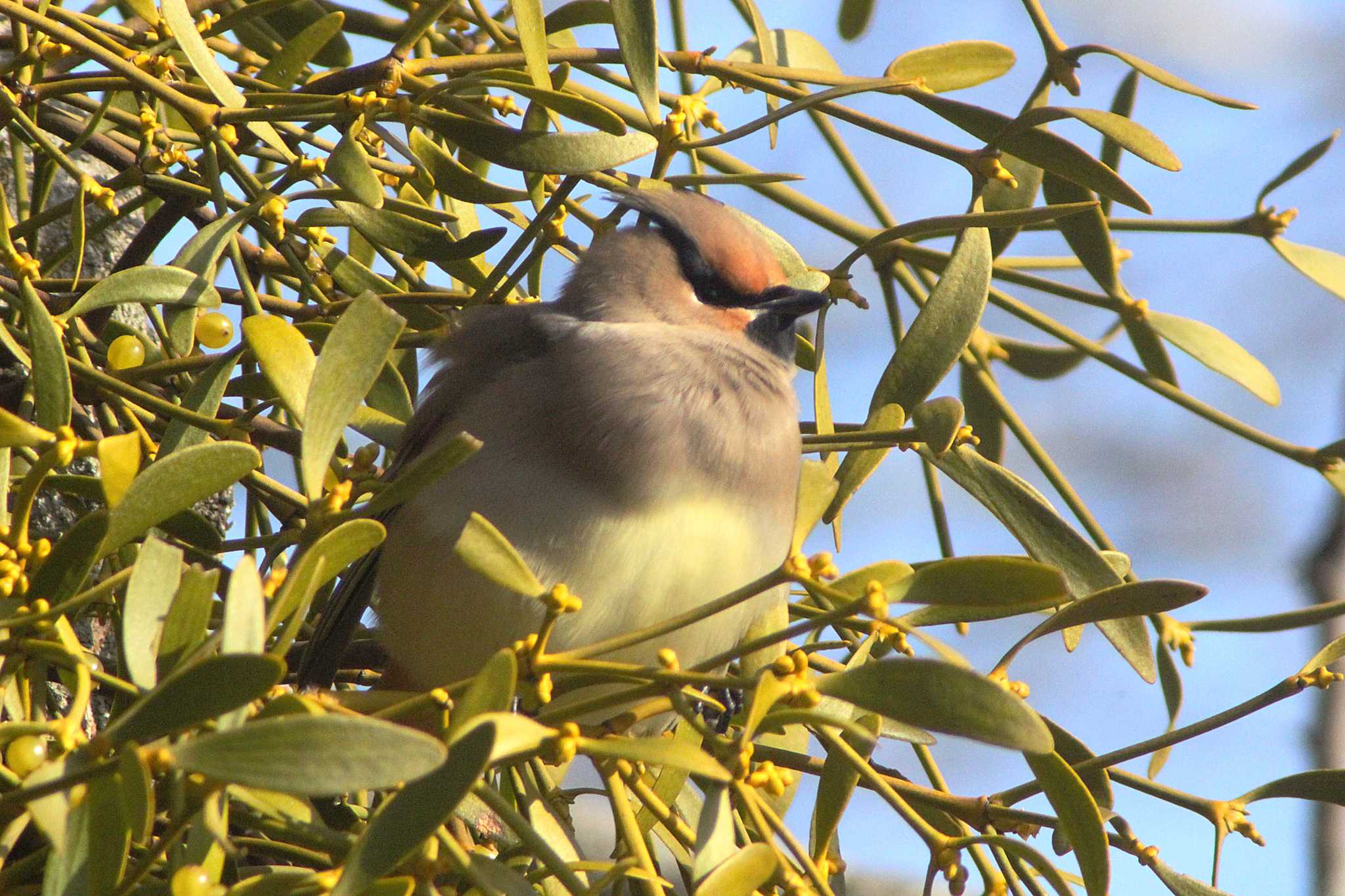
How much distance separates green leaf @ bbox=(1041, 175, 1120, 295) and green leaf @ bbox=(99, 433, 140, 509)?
1.03m

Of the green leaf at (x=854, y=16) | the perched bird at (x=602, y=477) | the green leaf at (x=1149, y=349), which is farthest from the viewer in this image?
the green leaf at (x=854, y=16)

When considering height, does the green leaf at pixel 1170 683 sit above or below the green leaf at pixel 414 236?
below

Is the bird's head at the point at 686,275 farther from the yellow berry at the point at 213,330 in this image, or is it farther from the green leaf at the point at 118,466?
the green leaf at the point at 118,466

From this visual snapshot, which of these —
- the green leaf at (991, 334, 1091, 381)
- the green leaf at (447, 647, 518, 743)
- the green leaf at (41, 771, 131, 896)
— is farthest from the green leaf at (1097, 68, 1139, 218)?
the green leaf at (41, 771, 131, 896)

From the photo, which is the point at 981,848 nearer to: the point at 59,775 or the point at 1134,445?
the point at 59,775

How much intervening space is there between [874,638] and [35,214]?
3.48 feet

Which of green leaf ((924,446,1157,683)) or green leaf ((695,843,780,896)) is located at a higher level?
green leaf ((924,446,1157,683))

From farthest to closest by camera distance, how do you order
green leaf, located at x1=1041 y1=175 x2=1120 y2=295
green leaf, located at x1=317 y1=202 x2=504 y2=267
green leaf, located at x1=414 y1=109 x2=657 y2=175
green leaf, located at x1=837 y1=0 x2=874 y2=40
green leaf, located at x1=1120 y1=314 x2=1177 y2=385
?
green leaf, located at x1=837 y1=0 x2=874 y2=40 < green leaf, located at x1=1120 y1=314 x2=1177 y2=385 < green leaf, located at x1=1041 y1=175 x2=1120 y2=295 < green leaf, located at x1=317 y1=202 x2=504 y2=267 < green leaf, located at x1=414 y1=109 x2=657 y2=175

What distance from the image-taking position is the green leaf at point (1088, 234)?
1.75 m

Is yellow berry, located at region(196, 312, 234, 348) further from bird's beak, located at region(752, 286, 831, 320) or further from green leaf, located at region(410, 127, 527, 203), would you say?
bird's beak, located at region(752, 286, 831, 320)

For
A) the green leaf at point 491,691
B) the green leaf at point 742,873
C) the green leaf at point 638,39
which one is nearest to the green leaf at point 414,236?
the green leaf at point 638,39

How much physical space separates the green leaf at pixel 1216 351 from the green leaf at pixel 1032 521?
1.90 ft

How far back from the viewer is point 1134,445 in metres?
9.19

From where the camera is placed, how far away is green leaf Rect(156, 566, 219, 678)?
3.44ft
